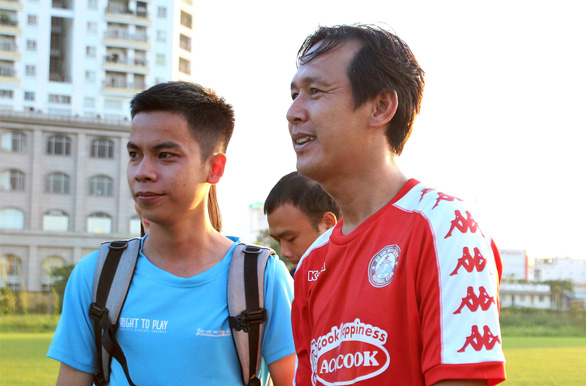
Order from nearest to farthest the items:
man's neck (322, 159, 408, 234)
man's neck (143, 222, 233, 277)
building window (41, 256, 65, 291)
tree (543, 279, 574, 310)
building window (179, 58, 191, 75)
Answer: man's neck (322, 159, 408, 234)
man's neck (143, 222, 233, 277)
building window (41, 256, 65, 291)
building window (179, 58, 191, 75)
tree (543, 279, 574, 310)

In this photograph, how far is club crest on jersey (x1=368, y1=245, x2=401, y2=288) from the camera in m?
1.93

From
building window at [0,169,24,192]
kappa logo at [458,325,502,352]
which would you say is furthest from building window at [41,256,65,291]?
kappa logo at [458,325,502,352]

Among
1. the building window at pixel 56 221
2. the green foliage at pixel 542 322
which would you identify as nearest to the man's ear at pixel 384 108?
the green foliage at pixel 542 322

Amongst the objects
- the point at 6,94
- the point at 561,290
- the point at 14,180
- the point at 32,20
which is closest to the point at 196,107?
the point at 14,180

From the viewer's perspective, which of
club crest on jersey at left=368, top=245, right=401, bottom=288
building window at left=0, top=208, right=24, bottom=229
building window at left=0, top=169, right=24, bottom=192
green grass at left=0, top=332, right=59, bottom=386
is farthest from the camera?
building window at left=0, top=169, right=24, bottom=192

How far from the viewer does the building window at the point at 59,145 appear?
56.9m

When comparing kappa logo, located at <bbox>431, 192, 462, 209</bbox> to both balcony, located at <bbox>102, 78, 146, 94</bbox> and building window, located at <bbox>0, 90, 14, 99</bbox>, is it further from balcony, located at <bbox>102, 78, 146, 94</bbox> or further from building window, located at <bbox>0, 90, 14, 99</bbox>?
balcony, located at <bbox>102, 78, 146, 94</bbox>

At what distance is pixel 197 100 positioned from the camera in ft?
9.94

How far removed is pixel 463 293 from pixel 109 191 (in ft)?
192

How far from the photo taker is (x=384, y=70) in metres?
2.25

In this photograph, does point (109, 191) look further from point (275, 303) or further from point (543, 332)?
point (275, 303)

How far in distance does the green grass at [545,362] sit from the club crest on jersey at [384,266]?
68.1 feet

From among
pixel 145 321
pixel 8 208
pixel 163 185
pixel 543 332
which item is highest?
pixel 8 208

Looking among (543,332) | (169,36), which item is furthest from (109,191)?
(543,332)
